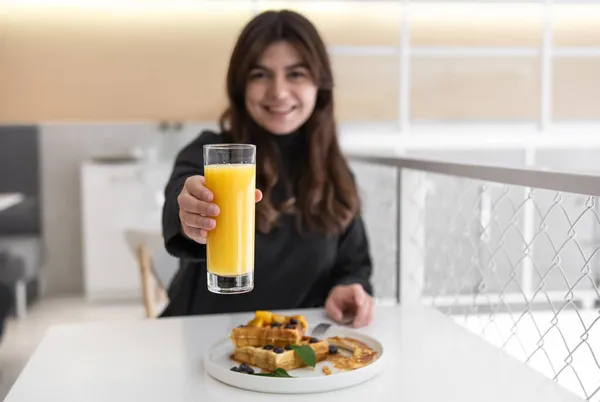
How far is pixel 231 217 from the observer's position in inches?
37.2

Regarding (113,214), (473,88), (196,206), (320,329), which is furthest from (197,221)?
(473,88)

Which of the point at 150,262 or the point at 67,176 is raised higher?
the point at 67,176

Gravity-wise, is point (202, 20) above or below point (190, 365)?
above

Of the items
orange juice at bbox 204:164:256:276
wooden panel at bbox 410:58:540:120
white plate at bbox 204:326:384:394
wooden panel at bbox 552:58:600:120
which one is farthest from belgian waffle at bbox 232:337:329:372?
wooden panel at bbox 552:58:600:120

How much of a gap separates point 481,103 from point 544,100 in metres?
0.42

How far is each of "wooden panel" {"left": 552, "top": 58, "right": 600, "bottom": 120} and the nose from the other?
12.7 feet

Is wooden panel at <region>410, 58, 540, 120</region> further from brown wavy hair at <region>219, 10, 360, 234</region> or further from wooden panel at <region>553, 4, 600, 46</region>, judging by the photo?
brown wavy hair at <region>219, 10, 360, 234</region>

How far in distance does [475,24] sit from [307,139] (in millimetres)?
3541

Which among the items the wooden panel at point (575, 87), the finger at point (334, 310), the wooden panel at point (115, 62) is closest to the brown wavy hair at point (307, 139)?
the finger at point (334, 310)

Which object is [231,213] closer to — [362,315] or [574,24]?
[362,315]

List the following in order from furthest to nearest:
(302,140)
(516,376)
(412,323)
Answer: (302,140)
(412,323)
(516,376)

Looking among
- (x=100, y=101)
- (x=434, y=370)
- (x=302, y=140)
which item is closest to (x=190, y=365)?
(x=434, y=370)

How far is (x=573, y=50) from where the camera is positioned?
4922 mm

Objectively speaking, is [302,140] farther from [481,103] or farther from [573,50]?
[573,50]
